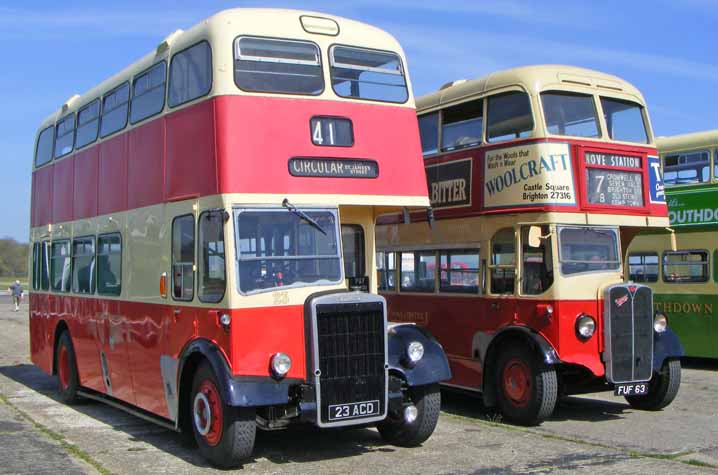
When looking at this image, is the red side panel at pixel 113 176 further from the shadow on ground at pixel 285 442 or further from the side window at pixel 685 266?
the side window at pixel 685 266

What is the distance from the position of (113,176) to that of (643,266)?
A: 1129 cm

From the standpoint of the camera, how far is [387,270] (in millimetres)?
14477

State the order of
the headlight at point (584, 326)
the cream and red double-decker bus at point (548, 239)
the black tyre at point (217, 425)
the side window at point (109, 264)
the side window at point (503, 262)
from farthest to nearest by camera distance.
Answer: the side window at point (503, 262), the side window at point (109, 264), the cream and red double-decker bus at point (548, 239), the headlight at point (584, 326), the black tyre at point (217, 425)

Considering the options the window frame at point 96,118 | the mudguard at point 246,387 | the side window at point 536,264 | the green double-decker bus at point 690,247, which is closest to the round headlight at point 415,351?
the mudguard at point 246,387

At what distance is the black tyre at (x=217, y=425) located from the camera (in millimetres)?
8289

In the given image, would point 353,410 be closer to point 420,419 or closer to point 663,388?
point 420,419

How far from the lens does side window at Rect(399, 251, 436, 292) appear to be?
44.3 ft

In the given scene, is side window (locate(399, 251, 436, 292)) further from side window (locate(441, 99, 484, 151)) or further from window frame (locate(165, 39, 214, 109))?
window frame (locate(165, 39, 214, 109))

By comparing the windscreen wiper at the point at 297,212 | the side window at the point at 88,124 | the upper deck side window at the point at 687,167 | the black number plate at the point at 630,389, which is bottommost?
the black number plate at the point at 630,389

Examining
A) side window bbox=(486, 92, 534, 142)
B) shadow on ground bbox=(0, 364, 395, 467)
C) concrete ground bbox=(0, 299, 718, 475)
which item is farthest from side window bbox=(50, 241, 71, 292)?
side window bbox=(486, 92, 534, 142)

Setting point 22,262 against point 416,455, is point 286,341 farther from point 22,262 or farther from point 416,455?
point 22,262

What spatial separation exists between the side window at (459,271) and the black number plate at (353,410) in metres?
4.16

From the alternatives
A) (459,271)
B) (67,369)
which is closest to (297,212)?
(459,271)

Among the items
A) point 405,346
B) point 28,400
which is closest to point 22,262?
point 28,400
